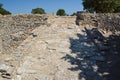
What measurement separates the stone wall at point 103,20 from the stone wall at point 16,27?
175 centimetres

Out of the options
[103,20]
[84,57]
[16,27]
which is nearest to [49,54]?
[84,57]

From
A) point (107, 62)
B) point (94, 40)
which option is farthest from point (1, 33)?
point (107, 62)

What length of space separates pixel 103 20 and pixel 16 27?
4007 millimetres

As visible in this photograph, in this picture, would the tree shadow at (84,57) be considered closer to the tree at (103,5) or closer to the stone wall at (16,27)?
the stone wall at (16,27)

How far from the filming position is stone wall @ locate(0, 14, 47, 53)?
10.7 m

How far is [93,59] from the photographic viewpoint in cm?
838

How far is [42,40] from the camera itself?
9.63 m

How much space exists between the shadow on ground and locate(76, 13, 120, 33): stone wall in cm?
93

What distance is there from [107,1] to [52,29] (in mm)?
15808

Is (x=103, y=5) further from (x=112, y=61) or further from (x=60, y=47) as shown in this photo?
(x=112, y=61)

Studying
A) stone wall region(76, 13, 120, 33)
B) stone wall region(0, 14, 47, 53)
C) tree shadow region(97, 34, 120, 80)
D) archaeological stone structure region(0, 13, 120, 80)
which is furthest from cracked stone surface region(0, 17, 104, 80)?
stone wall region(0, 14, 47, 53)

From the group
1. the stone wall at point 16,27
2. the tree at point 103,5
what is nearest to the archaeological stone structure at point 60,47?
the stone wall at point 16,27

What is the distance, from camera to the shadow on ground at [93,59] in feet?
24.7

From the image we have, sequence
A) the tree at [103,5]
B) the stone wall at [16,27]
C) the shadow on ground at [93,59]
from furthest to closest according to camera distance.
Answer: the tree at [103,5], the stone wall at [16,27], the shadow on ground at [93,59]
